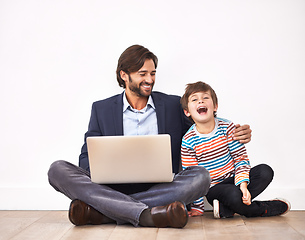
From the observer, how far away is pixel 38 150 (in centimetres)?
320

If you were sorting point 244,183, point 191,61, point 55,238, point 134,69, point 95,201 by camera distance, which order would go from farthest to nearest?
point 191,61 < point 134,69 < point 244,183 < point 95,201 < point 55,238

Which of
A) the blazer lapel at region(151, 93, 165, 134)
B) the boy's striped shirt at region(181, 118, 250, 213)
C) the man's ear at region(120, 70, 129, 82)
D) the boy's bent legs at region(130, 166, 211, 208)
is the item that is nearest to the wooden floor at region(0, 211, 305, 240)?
the boy's bent legs at region(130, 166, 211, 208)

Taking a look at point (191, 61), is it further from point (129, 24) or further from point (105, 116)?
point (105, 116)

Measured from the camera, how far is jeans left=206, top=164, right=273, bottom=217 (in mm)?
2529

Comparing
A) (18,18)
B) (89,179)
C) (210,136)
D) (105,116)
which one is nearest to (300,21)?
(210,136)

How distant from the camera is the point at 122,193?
242cm

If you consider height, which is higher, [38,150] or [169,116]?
[169,116]

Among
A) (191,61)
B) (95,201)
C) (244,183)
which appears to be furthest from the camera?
(191,61)

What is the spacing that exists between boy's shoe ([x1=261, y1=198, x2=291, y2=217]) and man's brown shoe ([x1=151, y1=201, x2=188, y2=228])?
67cm

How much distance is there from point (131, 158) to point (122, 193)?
0.30 m

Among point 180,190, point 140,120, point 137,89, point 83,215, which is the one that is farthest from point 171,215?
point 137,89

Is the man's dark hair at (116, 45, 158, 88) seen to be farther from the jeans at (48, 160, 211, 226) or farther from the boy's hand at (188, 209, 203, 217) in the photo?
the boy's hand at (188, 209, 203, 217)

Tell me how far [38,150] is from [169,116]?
1.03m

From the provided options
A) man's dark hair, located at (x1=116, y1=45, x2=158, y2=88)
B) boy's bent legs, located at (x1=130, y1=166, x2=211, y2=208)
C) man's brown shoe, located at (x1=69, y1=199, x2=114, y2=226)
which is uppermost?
man's dark hair, located at (x1=116, y1=45, x2=158, y2=88)
